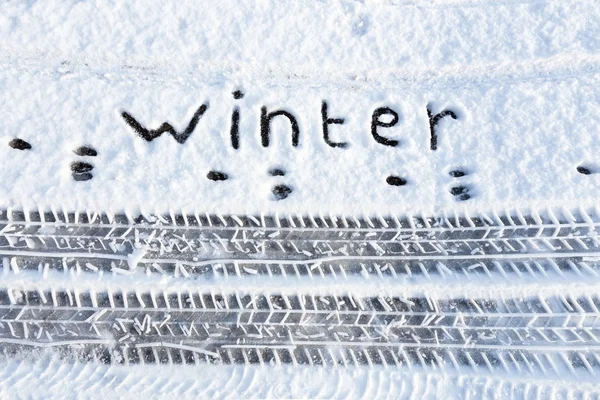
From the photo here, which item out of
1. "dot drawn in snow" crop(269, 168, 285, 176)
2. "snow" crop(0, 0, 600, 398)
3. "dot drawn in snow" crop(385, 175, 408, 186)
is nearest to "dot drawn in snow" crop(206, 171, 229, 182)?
"snow" crop(0, 0, 600, 398)

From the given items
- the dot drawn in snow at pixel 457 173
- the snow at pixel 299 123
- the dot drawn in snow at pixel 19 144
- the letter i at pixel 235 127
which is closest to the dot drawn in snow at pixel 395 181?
the snow at pixel 299 123

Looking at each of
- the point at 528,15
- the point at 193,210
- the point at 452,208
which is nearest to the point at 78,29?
the point at 193,210

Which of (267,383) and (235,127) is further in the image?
(235,127)

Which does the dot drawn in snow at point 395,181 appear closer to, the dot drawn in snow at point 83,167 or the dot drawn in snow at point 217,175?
the dot drawn in snow at point 217,175

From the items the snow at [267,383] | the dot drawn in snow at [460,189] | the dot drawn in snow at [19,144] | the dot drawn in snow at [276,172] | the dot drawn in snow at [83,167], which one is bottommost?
the snow at [267,383]

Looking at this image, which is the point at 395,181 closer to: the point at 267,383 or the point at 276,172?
the point at 276,172

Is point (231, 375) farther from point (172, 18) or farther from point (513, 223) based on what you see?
point (172, 18)

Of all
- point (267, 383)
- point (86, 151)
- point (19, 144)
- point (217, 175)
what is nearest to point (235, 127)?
point (217, 175)

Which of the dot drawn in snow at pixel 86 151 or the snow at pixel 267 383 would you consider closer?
the snow at pixel 267 383
